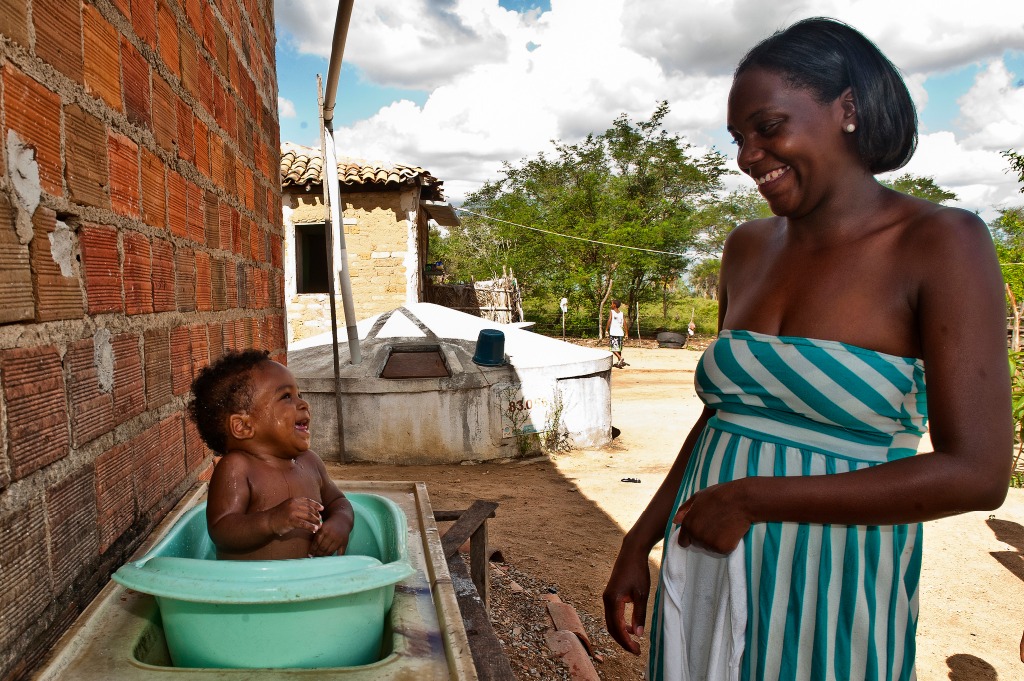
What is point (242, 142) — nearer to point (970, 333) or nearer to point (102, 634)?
point (102, 634)

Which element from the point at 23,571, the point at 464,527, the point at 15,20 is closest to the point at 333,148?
the point at 464,527

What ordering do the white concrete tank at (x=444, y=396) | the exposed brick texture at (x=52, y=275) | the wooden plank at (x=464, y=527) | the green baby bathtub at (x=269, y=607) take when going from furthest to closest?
the white concrete tank at (x=444, y=396) < the wooden plank at (x=464, y=527) < the exposed brick texture at (x=52, y=275) < the green baby bathtub at (x=269, y=607)

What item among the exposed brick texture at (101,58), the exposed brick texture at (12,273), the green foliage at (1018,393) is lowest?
the green foliage at (1018,393)

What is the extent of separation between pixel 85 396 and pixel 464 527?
6.96 ft

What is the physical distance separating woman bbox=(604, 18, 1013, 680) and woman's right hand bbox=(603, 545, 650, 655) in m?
0.13

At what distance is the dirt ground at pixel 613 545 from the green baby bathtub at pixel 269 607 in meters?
2.09

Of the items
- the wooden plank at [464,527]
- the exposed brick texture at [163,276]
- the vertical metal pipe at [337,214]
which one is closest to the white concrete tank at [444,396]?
the vertical metal pipe at [337,214]

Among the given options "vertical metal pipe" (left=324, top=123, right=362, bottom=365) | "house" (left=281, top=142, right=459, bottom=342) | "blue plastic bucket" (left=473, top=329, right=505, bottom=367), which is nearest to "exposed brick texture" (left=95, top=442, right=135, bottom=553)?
"vertical metal pipe" (left=324, top=123, right=362, bottom=365)

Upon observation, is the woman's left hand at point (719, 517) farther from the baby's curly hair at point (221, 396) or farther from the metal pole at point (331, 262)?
the metal pole at point (331, 262)

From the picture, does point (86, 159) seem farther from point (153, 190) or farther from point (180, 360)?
point (180, 360)

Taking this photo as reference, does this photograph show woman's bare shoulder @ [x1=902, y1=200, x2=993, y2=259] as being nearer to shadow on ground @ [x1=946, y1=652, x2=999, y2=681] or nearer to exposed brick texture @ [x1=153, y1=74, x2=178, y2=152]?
exposed brick texture @ [x1=153, y1=74, x2=178, y2=152]

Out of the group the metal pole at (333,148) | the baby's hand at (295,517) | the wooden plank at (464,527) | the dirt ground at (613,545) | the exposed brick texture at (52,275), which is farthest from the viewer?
the metal pole at (333,148)

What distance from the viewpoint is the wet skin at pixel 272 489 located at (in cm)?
126

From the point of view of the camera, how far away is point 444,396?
6.90 meters
